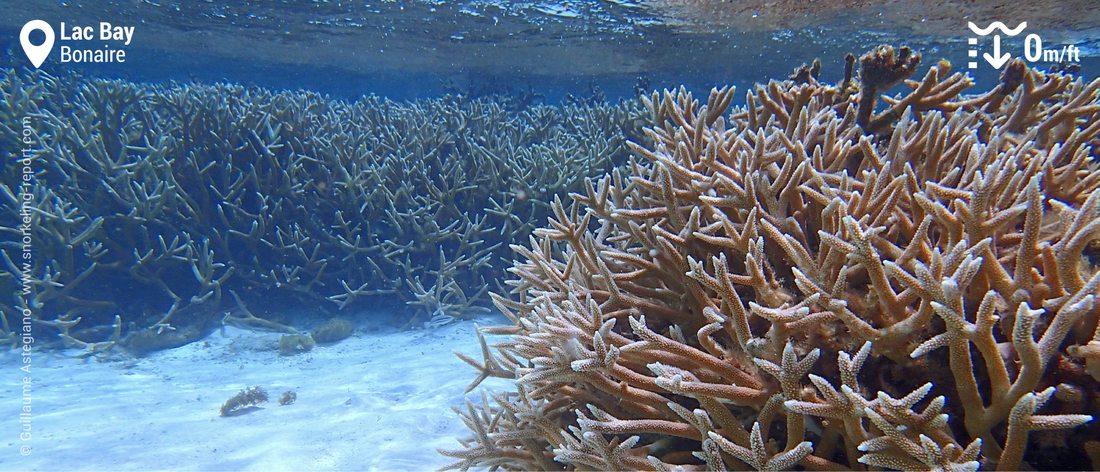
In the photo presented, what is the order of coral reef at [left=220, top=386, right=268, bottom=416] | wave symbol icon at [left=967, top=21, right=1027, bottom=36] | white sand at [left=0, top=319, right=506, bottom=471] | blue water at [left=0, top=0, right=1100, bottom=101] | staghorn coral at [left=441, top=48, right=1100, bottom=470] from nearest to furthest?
staghorn coral at [left=441, top=48, right=1100, bottom=470] → white sand at [left=0, top=319, right=506, bottom=471] → coral reef at [left=220, top=386, right=268, bottom=416] → wave symbol icon at [left=967, top=21, right=1027, bottom=36] → blue water at [left=0, top=0, right=1100, bottom=101]

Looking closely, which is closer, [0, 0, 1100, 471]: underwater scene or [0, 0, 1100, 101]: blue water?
[0, 0, 1100, 471]: underwater scene

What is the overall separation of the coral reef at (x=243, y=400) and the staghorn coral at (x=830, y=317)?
300cm

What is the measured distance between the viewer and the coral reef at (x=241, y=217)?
6.09 meters

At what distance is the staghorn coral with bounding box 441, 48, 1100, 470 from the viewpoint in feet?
4.67

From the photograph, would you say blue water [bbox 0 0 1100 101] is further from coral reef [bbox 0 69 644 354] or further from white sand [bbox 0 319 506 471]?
white sand [bbox 0 319 506 471]

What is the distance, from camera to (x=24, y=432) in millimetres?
4172

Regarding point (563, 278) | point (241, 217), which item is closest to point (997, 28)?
point (563, 278)

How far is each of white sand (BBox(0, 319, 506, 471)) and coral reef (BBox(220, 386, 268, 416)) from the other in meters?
0.10

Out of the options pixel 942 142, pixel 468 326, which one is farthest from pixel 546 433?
pixel 468 326

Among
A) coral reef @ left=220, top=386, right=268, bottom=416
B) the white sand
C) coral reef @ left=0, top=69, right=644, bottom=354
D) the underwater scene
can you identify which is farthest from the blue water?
coral reef @ left=220, top=386, right=268, bottom=416

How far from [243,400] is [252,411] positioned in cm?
18

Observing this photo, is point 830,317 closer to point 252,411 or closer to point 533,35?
point 252,411

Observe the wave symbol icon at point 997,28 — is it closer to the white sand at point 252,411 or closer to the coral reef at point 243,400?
the white sand at point 252,411

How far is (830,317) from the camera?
5.48 feet
